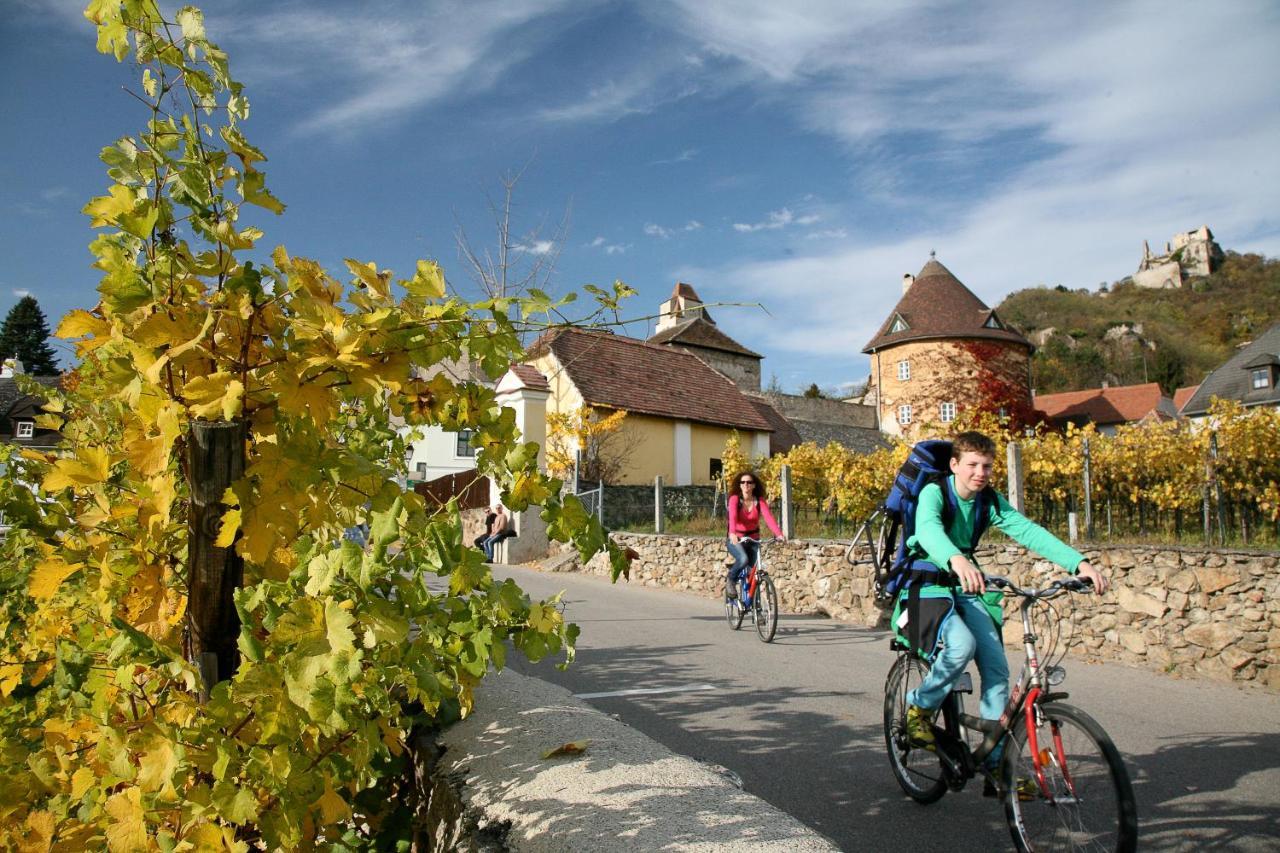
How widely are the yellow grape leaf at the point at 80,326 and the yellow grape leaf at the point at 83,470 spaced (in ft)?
0.73

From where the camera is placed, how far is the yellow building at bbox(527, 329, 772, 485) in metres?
27.2

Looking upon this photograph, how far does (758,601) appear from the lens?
929 cm

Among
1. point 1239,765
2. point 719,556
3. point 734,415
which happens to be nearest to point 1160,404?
point 734,415

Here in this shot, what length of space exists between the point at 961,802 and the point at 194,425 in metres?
4.02

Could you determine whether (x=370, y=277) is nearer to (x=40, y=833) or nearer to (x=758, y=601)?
(x=40, y=833)

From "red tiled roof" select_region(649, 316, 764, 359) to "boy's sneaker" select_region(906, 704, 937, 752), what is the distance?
46.2 m

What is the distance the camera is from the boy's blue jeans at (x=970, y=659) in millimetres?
3641

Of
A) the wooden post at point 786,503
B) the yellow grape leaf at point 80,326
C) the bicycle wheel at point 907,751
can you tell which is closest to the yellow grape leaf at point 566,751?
the yellow grape leaf at point 80,326

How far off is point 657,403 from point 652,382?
1.38 metres

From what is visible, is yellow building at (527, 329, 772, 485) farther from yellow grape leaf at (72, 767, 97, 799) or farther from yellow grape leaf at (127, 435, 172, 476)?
yellow grape leaf at (127, 435, 172, 476)

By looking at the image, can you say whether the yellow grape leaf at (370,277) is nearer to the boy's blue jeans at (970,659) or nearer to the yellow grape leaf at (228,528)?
the yellow grape leaf at (228,528)

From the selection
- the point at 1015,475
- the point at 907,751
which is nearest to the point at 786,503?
the point at 1015,475

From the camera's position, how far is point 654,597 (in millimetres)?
14078

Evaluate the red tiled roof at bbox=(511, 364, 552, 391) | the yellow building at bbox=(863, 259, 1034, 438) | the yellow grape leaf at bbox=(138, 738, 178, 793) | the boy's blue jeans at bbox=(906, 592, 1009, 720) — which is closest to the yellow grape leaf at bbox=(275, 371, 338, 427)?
the yellow grape leaf at bbox=(138, 738, 178, 793)
